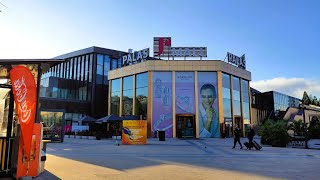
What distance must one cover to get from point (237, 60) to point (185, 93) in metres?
10.8

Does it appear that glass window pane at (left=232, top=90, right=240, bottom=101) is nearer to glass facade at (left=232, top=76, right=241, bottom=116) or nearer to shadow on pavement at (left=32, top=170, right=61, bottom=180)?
glass facade at (left=232, top=76, right=241, bottom=116)

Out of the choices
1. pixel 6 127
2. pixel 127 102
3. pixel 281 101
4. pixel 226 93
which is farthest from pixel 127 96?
pixel 281 101

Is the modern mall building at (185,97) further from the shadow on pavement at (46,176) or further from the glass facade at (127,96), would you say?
the shadow on pavement at (46,176)

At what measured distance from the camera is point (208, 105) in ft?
125

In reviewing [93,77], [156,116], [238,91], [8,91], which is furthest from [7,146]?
[93,77]

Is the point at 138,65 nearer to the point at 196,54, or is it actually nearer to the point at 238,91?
the point at 196,54

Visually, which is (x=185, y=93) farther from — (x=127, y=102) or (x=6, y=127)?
(x=6, y=127)

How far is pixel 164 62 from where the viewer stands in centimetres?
3888

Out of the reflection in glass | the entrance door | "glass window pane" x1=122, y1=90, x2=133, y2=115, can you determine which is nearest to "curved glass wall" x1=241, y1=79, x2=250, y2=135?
"glass window pane" x1=122, y1=90, x2=133, y2=115

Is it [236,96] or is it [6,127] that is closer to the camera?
[6,127]

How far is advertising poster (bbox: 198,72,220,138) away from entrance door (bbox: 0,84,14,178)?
3013cm

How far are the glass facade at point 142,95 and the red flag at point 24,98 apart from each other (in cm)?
3111

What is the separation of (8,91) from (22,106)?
218 cm

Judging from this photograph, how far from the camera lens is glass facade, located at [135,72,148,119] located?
3875cm
